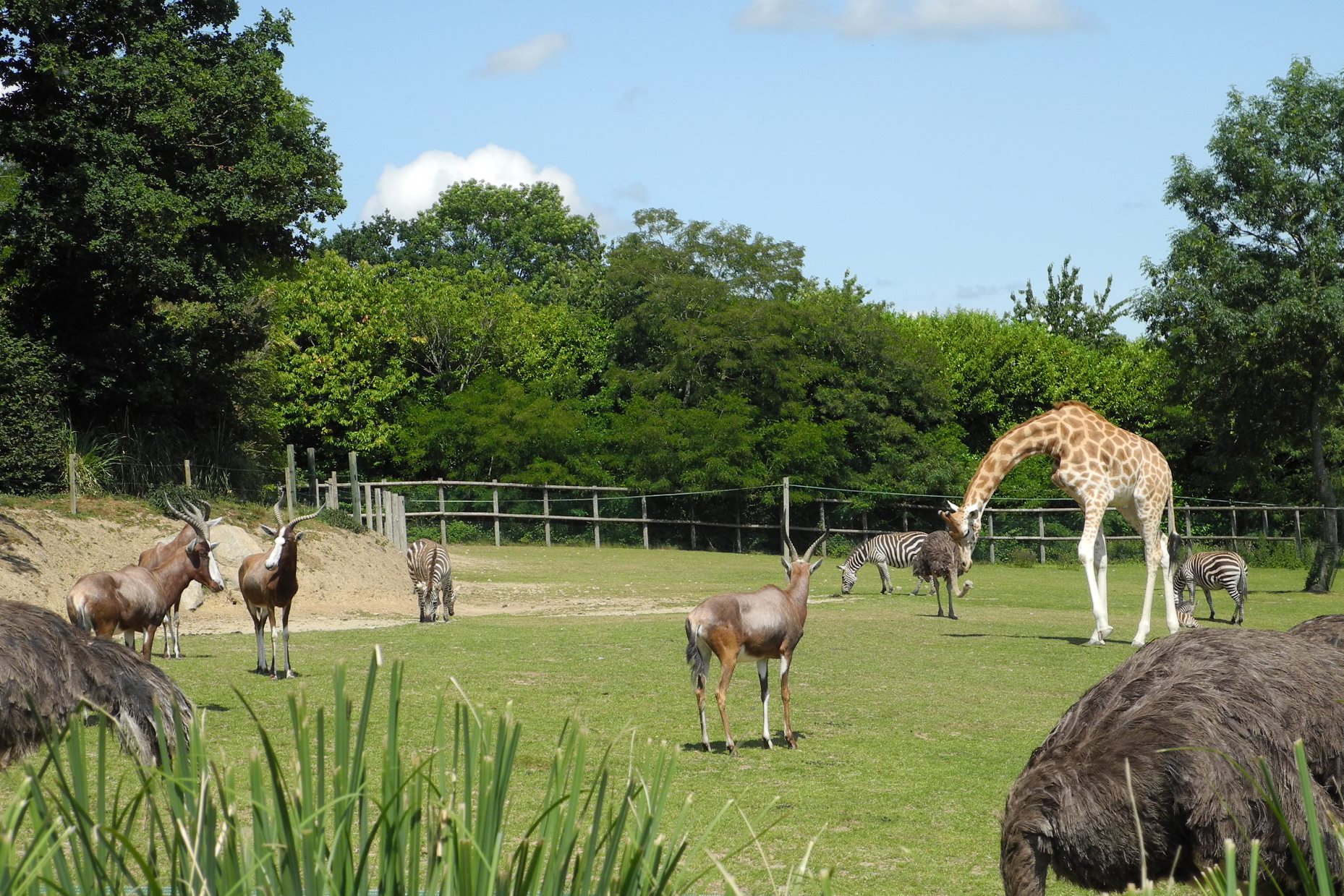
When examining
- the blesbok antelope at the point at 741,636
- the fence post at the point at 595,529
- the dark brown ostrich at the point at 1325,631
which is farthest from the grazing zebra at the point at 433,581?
the fence post at the point at 595,529

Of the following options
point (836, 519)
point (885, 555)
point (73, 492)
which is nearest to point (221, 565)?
point (73, 492)

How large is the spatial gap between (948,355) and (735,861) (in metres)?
38.3

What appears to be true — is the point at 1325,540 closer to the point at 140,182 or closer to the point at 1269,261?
the point at 1269,261

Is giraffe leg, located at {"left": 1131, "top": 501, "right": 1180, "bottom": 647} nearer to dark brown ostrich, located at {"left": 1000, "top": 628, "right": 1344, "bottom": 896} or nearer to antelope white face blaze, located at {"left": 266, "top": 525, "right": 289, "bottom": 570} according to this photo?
antelope white face blaze, located at {"left": 266, "top": 525, "right": 289, "bottom": 570}

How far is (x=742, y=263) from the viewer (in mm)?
43438

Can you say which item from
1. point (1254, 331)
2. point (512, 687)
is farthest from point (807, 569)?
point (1254, 331)

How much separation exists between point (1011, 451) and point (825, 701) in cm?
647

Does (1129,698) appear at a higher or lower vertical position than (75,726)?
lower

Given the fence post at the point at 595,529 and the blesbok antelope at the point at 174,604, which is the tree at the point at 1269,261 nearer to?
the fence post at the point at 595,529

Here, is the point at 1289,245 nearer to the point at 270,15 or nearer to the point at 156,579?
the point at 270,15

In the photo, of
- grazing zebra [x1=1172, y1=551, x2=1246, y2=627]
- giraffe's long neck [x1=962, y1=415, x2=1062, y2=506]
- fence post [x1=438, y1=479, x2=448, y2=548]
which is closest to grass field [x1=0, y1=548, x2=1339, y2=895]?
grazing zebra [x1=1172, y1=551, x2=1246, y2=627]

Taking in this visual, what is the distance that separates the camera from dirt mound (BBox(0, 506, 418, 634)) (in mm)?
19500

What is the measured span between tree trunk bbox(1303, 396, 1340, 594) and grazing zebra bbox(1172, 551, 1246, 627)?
6738 mm

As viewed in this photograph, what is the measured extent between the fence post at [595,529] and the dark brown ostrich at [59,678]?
31.4 metres
